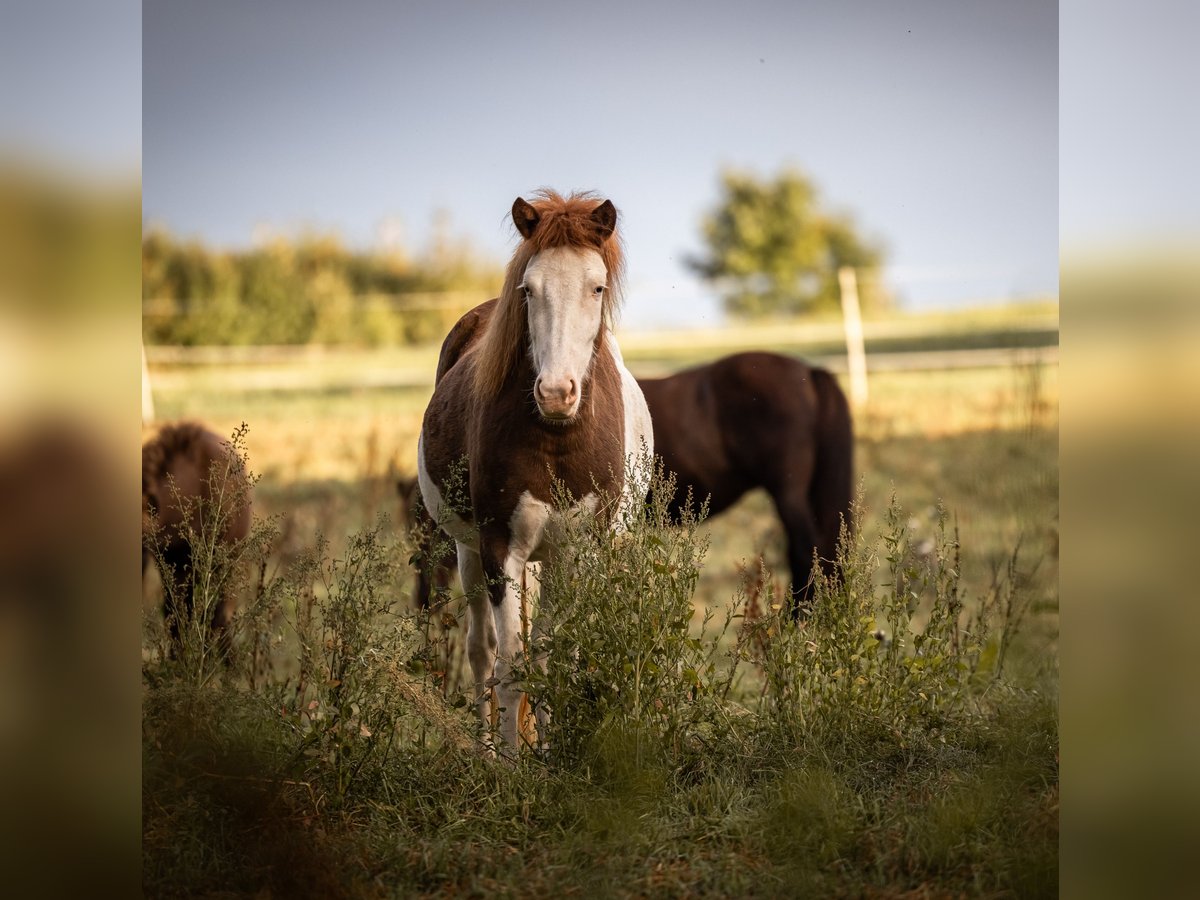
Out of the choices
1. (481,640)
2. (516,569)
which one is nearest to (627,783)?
(516,569)

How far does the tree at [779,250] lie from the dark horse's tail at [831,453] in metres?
4.37

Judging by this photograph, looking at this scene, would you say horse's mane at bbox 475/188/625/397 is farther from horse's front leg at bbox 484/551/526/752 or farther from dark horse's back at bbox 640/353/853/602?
dark horse's back at bbox 640/353/853/602

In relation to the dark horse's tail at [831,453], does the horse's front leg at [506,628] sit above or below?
below

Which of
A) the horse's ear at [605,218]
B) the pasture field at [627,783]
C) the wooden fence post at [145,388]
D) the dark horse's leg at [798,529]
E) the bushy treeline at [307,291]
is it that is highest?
the bushy treeline at [307,291]

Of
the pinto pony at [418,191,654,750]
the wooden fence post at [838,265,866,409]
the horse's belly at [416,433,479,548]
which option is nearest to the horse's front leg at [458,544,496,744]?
the horse's belly at [416,433,479,548]

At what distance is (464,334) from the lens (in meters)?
4.65

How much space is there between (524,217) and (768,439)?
9.88 feet

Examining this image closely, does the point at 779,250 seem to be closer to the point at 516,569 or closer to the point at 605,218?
the point at 605,218

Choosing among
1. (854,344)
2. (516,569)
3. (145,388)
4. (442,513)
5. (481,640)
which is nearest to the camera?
(516,569)

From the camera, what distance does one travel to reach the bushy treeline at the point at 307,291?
11609mm

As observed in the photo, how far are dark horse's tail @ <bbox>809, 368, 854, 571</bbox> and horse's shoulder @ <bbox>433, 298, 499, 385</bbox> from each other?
224 cm

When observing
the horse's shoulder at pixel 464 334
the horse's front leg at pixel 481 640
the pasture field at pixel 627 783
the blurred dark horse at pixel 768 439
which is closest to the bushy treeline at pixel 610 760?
the pasture field at pixel 627 783

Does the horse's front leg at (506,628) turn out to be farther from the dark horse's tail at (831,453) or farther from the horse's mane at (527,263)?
the dark horse's tail at (831,453)
